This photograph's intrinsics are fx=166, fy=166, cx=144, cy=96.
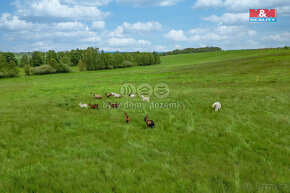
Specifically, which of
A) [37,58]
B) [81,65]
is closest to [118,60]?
[81,65]

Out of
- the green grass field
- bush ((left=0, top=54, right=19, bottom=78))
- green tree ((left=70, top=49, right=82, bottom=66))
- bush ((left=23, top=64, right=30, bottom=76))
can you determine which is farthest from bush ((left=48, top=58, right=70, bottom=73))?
the green grass field

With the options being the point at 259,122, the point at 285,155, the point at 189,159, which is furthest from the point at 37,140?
the point at 259,122

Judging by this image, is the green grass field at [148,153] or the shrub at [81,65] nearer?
the green grass field at [148,153]

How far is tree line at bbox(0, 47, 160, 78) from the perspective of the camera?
60.6 metres

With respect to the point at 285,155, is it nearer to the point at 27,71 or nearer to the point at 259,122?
the point at 259,122

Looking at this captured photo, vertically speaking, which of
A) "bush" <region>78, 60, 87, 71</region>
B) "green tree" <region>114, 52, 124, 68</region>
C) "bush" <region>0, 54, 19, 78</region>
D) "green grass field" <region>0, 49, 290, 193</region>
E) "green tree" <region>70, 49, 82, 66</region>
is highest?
"green tree" <region>70, 49, 82, 66</region>

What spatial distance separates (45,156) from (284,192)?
7.25m

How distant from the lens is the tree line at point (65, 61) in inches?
2386

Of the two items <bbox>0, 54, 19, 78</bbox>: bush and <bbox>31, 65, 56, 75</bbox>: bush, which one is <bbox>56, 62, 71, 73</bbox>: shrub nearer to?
<bbox>31, 65, 56, 75</bbox>: bush

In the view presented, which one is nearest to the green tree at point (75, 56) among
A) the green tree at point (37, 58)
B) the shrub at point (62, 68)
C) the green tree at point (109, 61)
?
the green tree at point (37, 58)

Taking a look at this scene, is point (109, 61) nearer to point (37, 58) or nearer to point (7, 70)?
point (37, 58)

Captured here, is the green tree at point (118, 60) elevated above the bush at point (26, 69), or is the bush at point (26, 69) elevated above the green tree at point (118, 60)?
the green tree at point (118, 60)

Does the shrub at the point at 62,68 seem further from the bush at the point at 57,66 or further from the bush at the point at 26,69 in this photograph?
the bush at the point at 26,69

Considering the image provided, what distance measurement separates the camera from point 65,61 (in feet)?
302
